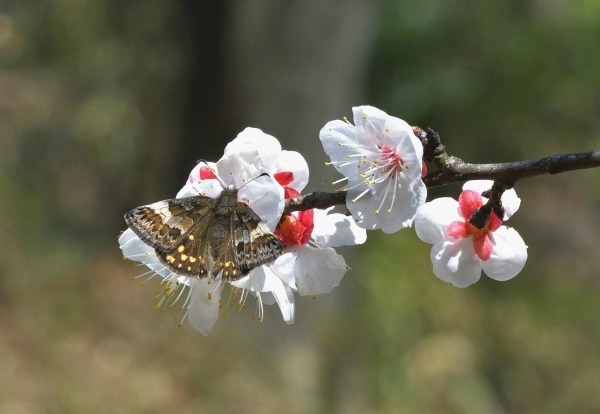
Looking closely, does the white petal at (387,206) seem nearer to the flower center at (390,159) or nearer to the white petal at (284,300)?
the flower center at (390,159)

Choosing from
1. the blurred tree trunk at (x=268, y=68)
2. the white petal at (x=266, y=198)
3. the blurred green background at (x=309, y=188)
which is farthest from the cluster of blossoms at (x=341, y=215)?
the blurred tree trunk at (x=268, y=68)

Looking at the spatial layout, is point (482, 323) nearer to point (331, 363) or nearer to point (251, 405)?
point (331, 363)

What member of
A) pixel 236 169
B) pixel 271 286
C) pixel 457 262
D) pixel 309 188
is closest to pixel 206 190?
pixel 236 169

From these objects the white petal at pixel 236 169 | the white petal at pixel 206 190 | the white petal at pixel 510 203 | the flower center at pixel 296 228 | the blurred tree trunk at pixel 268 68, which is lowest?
the blurred tree trunk at pixel 268 68

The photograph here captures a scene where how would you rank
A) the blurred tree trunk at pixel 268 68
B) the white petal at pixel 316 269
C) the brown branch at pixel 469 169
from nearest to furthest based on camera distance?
the brown branch at pixel 469 169, the white petal at pixel 316 269, the blurred tree trunk at pixel 268 68

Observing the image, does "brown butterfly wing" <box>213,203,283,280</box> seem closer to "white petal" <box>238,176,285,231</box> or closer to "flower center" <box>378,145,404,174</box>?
"white petal" <box>238,176,285,231</box>

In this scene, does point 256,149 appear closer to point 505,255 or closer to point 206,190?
point 206,190
